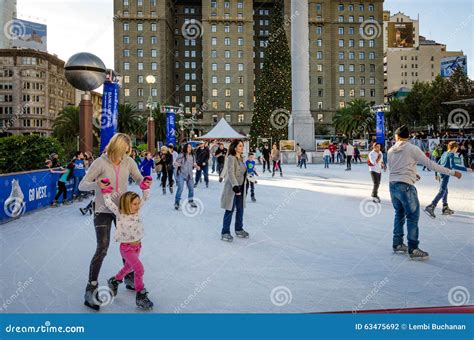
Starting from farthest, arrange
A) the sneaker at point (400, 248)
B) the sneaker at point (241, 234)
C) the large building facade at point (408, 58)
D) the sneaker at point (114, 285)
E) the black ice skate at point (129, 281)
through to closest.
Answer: the large building facade at point (408, 58) → the sneaker at point (241, 234) → the sneaker at point (400, 248) → the black ice skate at point (129, 281) → the sneaker at point (114, 285)

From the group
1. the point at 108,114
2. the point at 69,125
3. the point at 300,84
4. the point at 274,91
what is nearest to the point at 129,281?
the point at 108,114

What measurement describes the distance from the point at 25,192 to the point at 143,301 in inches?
294

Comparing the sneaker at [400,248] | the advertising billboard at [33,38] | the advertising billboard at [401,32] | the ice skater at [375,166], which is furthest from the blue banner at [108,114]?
the advertising billboard at [401,32]

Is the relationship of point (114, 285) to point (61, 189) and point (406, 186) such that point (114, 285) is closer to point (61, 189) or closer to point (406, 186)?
point (406, 186)

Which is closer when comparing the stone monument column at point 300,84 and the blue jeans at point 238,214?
the blue jeans at point 238,214

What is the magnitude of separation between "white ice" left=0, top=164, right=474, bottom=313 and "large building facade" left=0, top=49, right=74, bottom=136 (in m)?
89.7

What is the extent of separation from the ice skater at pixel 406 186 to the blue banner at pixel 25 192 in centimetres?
772

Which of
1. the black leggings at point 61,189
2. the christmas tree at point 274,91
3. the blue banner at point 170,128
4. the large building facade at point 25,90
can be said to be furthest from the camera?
the large building facade at point 25,90

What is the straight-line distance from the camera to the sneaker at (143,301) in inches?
154

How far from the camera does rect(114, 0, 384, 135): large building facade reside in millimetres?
82250

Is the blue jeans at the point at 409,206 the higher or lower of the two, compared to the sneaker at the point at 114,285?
higher

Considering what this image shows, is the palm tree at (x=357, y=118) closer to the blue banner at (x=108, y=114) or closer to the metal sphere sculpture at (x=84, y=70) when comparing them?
the blue banner at (x=108, y=114)
